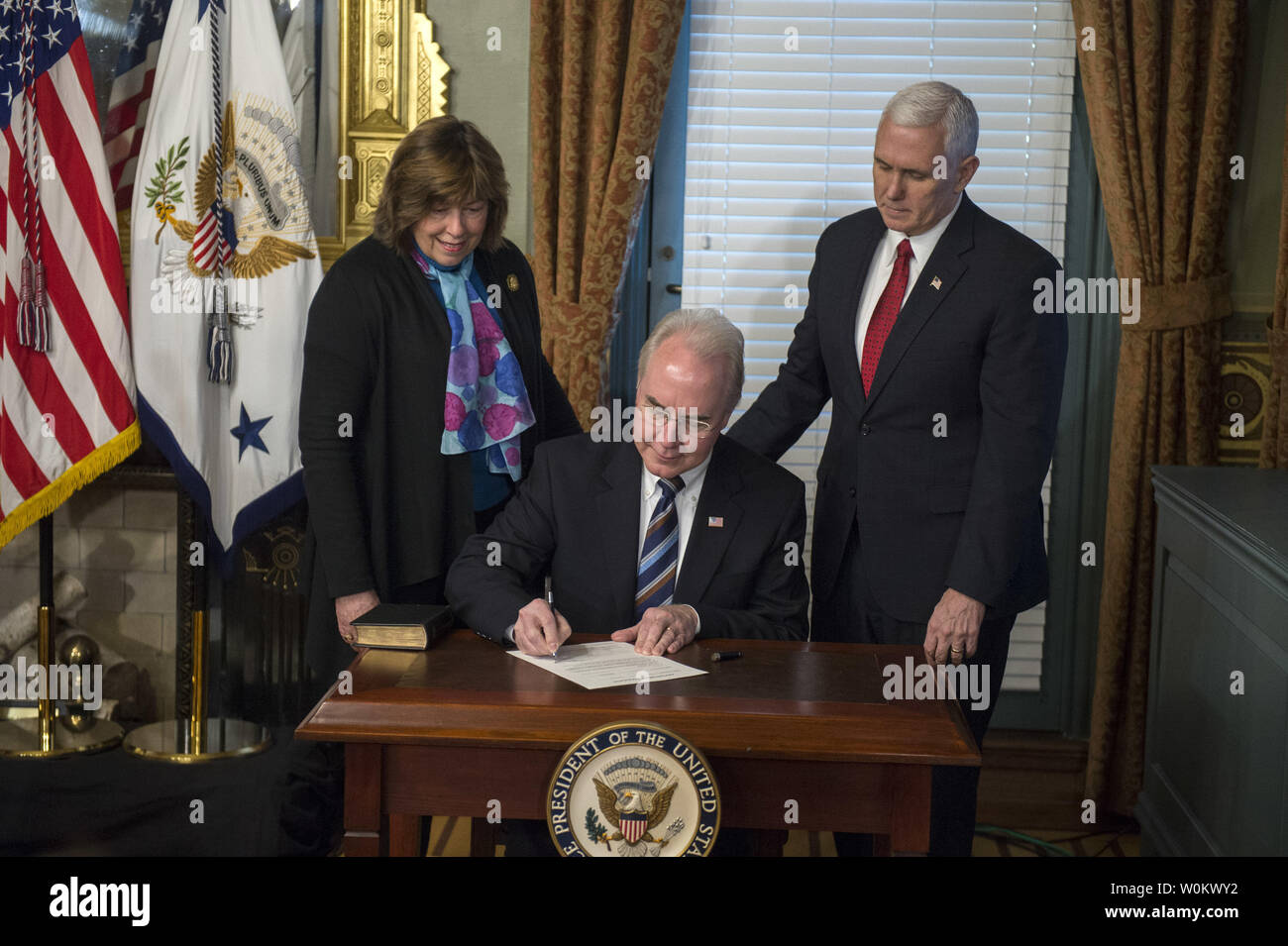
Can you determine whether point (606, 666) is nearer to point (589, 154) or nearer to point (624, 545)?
point (624, 545)

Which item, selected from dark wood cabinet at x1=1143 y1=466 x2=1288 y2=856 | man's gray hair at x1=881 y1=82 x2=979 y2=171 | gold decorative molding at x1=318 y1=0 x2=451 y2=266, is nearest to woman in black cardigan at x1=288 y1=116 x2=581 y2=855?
man's gray hair at x1=881 y1=82 x2=979 y2=171

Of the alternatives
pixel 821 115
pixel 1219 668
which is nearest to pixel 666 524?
pixel 1219 668

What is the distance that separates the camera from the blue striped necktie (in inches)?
102

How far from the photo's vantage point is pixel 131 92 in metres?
4.06

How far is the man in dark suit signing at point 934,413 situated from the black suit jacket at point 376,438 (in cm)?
87

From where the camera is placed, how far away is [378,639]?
2338mm

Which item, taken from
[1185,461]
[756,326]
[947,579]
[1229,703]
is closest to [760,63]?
[756,326]

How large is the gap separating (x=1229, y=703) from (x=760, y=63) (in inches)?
93.5

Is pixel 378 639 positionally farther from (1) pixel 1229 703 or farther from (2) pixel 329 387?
(1) pixel 1229 703

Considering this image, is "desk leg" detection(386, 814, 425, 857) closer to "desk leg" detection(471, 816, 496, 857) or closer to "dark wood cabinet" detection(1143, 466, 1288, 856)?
"desk leg" detection(471, 816, 496, 857)

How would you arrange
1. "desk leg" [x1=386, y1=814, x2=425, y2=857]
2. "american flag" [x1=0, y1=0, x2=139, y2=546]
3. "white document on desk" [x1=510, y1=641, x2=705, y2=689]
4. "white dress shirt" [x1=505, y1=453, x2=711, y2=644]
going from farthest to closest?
"american flag" [x1=0, y1=0, x2=139, y2=546]
"white dress shirt" [x1=505, y1=453, x2=711, y2=644]
"white document on desk" [x1=510, y1=641, x2=705, y2=689]
"desk leg" [x1=386, y1=814, x2=425, y2=857]

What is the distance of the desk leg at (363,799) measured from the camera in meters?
1.94

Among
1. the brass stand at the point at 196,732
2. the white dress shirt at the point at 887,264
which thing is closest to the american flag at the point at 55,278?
the brass stand at the point at 196,732

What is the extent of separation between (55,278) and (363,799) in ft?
8.12
